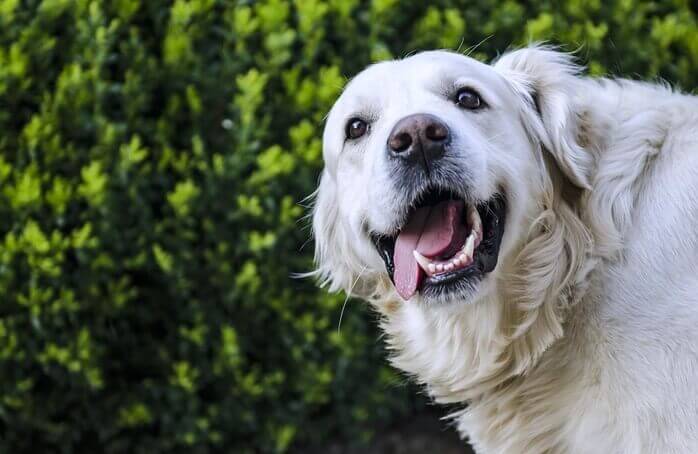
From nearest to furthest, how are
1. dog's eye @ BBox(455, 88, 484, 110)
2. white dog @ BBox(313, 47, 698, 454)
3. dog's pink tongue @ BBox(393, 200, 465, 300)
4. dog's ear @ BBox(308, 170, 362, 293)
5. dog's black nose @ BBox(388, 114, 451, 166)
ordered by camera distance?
white dog @ BBox(313, 47, 698, 454)
dog's black nose @ BBox(388, 114, 451, 166)
dog's pink tongue @ BBox(393, 200, 465, 300)
dog's eye @ BBox(455, 88, 484, 110)
dog's ear @ BBox(308, 170, 362, 293)

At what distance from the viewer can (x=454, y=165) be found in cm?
280

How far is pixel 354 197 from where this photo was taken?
3.13 m

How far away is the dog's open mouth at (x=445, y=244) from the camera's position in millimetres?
2840

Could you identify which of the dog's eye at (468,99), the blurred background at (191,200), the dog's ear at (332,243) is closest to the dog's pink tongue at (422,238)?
the dog's eye at (468,99)

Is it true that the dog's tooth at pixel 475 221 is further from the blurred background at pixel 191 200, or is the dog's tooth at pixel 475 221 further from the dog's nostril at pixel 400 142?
the blurred background at pixel 191 200

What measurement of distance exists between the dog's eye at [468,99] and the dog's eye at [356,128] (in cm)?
34

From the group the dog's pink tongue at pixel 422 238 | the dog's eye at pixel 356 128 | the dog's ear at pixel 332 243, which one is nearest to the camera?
the dog's pink tongue at pixel 422 238

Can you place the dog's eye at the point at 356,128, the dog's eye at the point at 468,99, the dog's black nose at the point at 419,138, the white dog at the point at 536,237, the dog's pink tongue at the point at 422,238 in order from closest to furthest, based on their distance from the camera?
the white dog at the point at 536,237 → the dog's black nose at the point at 419,138 → the dog's pink tongue at the point at 422,238 → the dog's eye at the point at 468,99 → the dog's eye at the point at 356,128

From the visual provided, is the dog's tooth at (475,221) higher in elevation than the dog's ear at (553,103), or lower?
lower

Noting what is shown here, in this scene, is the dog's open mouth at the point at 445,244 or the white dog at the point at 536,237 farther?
the dog's open mouth at the point at 445,244

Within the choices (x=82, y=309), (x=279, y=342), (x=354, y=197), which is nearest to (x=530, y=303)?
(x=354, y=197)

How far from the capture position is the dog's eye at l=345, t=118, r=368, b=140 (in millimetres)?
3166

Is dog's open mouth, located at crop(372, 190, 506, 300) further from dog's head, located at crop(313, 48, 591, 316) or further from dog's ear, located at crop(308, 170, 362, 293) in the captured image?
dog's ear, located at crop(308, 170, 362, 293)

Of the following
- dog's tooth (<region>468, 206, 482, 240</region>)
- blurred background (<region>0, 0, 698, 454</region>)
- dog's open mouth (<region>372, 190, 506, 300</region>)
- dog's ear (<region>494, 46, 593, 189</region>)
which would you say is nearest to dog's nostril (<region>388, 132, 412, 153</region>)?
dog's open mouth (<region>372, 190, 506, 300</region>)
